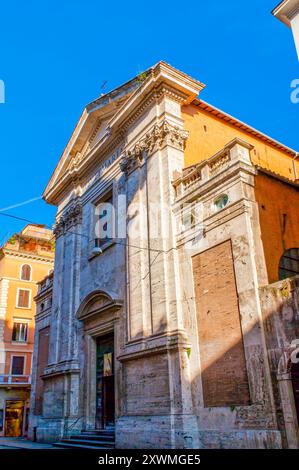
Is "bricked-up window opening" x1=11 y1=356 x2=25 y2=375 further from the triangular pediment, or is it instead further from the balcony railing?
the triangular pediment

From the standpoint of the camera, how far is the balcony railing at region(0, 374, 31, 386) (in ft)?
92.2

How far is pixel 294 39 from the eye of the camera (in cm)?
989

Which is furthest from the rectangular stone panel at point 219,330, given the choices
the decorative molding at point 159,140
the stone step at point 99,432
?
the stone step at point 99,432

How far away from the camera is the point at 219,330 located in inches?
375

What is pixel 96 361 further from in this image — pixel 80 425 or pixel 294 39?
pixel 294 39

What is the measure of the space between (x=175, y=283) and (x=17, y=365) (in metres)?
22.4

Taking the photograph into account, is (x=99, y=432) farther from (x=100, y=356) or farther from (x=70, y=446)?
(x=100, y=356)

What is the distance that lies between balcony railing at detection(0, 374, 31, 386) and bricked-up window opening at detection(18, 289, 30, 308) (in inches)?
202

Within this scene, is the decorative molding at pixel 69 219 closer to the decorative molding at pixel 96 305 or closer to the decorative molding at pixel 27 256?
the decorative molding at pixel 96 305

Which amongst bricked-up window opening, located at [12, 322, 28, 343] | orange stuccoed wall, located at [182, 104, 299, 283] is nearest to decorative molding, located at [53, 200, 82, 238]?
orange stuccoed wall, located at [182, 104, 299, 283]

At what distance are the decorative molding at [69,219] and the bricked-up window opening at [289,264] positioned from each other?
9.35 metres

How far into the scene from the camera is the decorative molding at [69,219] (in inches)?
688
